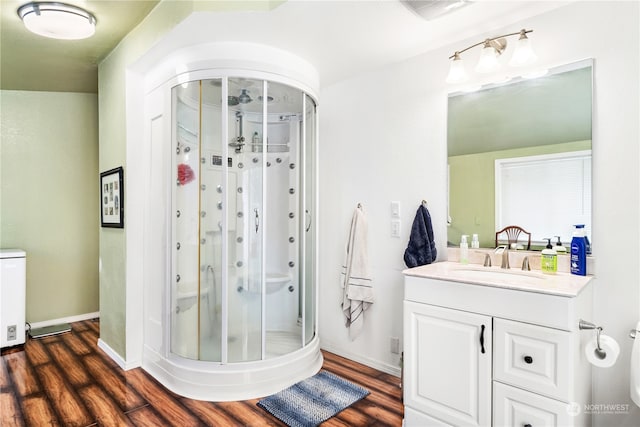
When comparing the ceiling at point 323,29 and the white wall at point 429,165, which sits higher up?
the ceiling at point 323,29

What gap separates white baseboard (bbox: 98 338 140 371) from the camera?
9.33 ft

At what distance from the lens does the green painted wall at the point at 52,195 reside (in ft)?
12.5

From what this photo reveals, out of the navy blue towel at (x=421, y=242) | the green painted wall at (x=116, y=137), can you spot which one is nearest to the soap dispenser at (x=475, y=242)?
the navy blue towel at (x=421, y=242)

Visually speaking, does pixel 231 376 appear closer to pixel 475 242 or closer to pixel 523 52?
pixel 475 242

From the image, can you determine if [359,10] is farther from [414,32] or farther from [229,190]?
[229,190]

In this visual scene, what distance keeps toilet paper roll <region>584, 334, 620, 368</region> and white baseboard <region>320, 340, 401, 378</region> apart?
54.0 inches

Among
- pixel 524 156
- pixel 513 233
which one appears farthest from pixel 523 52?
pixel 513 233

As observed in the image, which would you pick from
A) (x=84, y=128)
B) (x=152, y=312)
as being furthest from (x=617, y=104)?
(x=84, y=128)

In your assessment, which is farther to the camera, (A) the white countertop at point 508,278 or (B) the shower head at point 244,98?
(B) the shower head at point 244,98

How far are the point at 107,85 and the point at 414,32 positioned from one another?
2.58m

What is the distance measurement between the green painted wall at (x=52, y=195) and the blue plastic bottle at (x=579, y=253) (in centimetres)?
459

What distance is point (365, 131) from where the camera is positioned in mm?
2891

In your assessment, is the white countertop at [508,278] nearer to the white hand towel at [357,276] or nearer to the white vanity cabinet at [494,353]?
the white vanity cabinet at [494,353]

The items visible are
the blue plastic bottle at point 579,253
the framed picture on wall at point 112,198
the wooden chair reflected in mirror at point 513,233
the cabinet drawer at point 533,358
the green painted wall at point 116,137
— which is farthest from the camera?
the framed picture on wall at point 112,198
